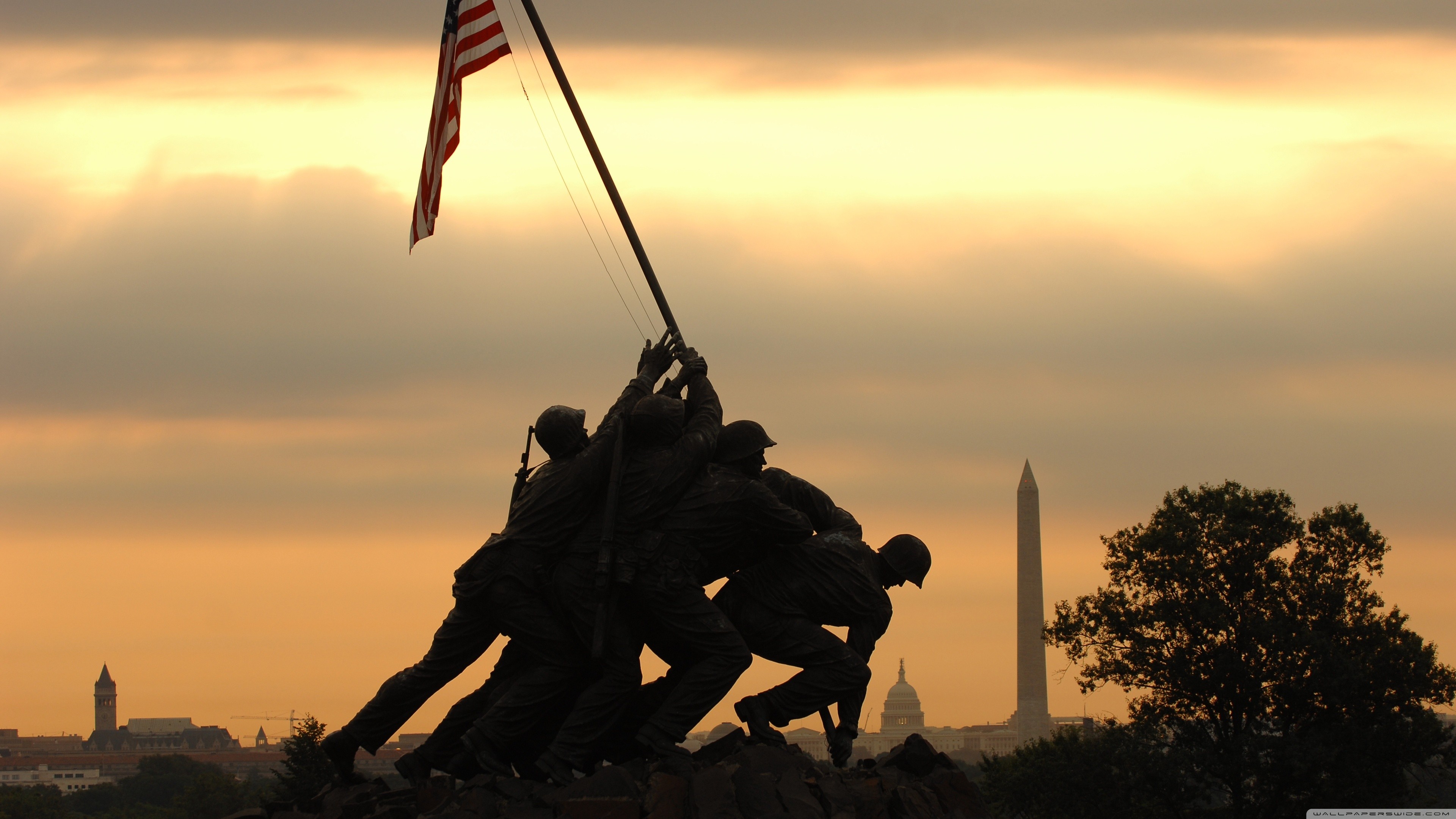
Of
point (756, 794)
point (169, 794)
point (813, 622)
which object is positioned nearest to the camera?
point (756, 794)

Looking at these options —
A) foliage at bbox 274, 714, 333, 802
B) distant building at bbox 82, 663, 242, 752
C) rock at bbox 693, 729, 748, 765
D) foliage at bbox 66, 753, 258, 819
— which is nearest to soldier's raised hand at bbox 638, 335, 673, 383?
rock at bbox 693, 729, 748, 765

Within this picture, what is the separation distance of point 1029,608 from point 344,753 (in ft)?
168

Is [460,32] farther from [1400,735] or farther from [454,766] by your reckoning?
[1400,735]

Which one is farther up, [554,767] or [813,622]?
[813,622]

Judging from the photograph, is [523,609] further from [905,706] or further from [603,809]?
[905,706]

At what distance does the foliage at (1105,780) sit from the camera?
33.4 meters

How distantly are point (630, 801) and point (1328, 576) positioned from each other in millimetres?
21239

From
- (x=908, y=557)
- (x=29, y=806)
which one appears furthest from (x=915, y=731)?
(x=908, y=557)

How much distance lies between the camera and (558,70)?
1903cm

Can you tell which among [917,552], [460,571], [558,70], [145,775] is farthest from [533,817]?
[145,775]

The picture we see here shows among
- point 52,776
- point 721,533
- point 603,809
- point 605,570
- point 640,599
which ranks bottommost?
point 603,809

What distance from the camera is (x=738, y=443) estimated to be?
1775 cm

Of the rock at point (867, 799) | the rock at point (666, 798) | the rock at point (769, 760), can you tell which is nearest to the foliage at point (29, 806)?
the rock at point (769, 760)

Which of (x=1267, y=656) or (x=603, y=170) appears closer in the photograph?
(x=603, y=170)
